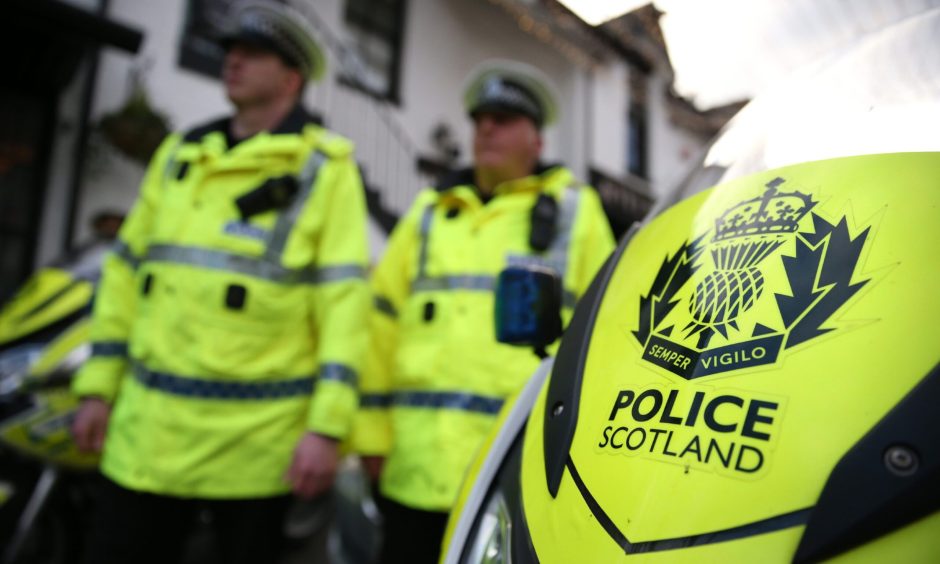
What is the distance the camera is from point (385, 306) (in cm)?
221

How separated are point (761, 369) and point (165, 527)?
1702mm

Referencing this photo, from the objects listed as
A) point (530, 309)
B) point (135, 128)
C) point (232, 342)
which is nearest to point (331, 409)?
point (232, 342)

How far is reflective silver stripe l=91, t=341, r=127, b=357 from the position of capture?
1.92 m

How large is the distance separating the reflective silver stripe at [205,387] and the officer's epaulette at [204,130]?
2.51ft

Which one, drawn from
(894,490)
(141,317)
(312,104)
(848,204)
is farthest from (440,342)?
(312,104)

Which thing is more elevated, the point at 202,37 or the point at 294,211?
the point at 202,37

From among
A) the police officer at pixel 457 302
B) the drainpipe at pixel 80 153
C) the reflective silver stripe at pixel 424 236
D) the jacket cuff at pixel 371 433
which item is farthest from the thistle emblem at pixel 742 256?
the drainpipe at pixel 80 153

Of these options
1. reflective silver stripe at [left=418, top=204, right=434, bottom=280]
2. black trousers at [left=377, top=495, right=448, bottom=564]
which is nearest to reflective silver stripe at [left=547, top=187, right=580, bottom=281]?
reflective silver stripe at [left=418, top=204, right=434, bottom=280]

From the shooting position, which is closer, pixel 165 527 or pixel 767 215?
pixel 767 215

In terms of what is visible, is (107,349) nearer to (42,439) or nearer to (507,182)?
(42,439)

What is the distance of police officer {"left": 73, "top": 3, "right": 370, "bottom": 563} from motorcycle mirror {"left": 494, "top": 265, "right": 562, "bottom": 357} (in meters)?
0.75

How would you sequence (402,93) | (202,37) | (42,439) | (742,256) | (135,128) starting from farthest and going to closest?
(402,93) < (202,37) < (135,128) < (42,439) < (742,256)

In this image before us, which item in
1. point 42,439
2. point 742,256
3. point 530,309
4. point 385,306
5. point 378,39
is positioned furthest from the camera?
point 378,39

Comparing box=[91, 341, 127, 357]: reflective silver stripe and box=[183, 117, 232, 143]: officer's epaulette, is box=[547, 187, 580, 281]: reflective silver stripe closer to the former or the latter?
box=[183, 117, 232, 143]: officer's epaulette
